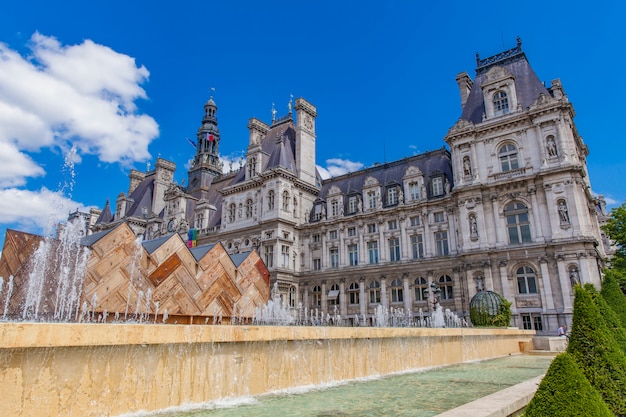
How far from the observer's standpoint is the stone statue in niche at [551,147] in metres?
32.5

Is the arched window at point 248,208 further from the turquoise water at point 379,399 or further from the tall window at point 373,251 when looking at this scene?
the turquoise water at point 379,399

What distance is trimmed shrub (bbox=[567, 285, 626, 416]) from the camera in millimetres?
6391

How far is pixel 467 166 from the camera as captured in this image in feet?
121

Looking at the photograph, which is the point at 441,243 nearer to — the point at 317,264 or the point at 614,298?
the point at 317,264

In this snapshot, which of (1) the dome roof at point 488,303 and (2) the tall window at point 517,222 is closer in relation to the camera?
(1) the dome roof at point 488,303

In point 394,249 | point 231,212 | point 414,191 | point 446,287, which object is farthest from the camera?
point 231,212

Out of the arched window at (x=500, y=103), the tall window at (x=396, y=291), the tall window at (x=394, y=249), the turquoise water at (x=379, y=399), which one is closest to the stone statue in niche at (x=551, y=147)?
the arched window at (x=500, y=103)

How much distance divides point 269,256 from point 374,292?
1208cm

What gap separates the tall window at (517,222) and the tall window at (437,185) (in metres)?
6.92

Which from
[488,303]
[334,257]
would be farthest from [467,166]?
[334,257]

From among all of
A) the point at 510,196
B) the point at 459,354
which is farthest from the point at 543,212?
the point at 459,354

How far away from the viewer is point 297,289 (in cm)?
4600

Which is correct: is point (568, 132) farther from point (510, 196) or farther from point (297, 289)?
point (297, 289)

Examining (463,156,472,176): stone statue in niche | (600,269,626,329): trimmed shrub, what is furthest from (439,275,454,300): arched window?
(600,269,626,329): trimmed shrub
